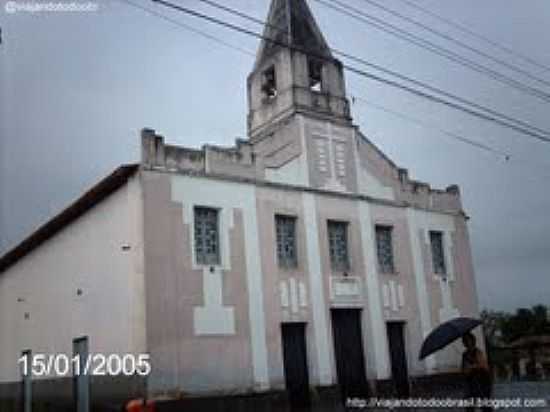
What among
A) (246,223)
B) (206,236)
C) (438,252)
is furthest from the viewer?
(438,252)

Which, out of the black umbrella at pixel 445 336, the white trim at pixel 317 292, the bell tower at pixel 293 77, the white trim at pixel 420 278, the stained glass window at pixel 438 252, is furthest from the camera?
the stained glass window at pixel 438 252

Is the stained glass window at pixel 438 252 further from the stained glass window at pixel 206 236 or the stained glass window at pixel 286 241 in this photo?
the stained glass window at pixel 206 236

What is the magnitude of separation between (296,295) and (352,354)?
239cm

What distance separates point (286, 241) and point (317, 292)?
57.3 inches

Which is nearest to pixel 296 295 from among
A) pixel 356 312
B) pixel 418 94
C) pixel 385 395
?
pixel 356 312

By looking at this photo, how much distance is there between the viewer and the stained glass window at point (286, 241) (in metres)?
16.9

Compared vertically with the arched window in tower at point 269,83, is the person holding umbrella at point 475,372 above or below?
below

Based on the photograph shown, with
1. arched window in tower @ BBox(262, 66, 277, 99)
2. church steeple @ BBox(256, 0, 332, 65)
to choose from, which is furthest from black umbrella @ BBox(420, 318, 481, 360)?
church steeple @ BBox(256, 0, 332, 65)

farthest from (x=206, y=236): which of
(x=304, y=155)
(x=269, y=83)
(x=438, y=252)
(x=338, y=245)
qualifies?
(x=438, y=252)

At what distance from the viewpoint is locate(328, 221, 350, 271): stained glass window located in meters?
18.0

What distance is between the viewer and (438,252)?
2105 centimetres

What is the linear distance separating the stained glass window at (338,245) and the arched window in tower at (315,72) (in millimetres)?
4003

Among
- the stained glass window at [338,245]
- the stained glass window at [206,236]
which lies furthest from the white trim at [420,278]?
the stained glass window at [206,236]

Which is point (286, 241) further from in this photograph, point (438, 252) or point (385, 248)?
point (438, 252)
